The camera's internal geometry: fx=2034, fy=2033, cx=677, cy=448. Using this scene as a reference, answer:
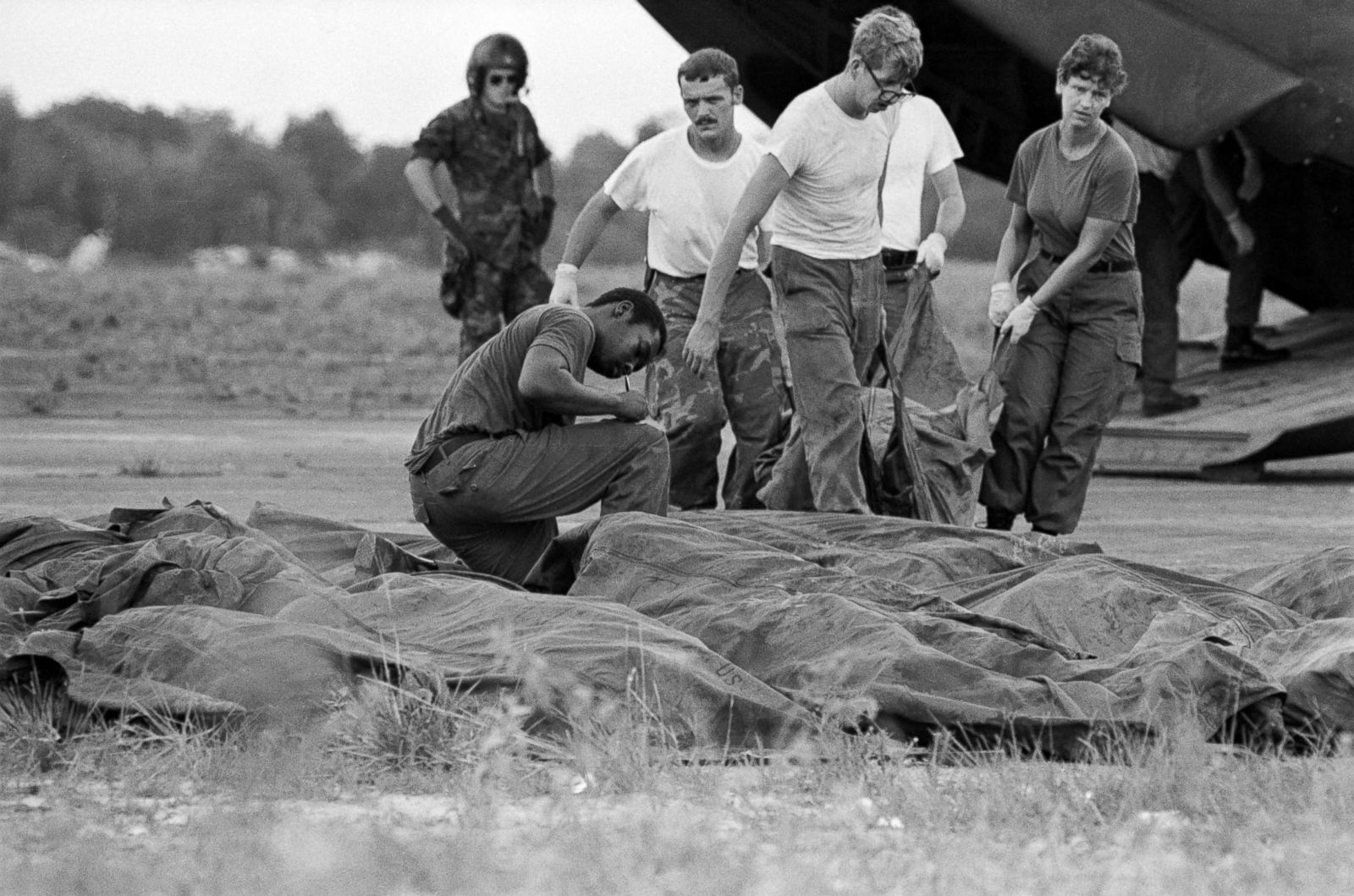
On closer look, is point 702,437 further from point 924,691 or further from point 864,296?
point 924,691

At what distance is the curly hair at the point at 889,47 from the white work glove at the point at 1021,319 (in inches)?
43.1

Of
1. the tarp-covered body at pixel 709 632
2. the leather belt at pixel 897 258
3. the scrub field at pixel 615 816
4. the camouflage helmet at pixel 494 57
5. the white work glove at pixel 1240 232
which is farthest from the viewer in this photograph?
the white work glove at pixel 1240 232

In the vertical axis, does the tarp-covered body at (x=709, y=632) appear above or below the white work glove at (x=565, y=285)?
below

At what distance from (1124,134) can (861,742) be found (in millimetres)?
7986

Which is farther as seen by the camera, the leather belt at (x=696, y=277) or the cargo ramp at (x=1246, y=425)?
the cargo ramp at (x=1246, y=425)

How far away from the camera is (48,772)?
408 centimetres

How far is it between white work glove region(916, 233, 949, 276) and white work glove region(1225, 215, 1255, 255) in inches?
173

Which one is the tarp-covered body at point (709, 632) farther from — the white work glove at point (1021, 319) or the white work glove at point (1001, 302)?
the white work glove at point (1001, 302)

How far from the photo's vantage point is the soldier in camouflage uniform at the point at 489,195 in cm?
1015

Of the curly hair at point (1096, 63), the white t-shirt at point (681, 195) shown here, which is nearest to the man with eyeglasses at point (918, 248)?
the white t-shirt at point (681, 195)

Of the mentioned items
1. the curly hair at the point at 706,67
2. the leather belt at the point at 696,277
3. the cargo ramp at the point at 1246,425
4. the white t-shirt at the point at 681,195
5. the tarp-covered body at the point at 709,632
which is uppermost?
the curly hair at the point at 706,67

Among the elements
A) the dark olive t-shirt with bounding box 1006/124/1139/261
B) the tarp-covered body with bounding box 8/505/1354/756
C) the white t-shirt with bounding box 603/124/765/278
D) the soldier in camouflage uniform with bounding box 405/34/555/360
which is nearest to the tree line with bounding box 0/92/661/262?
the soldier in camouflage uniform with bounding box 405/34/555/360

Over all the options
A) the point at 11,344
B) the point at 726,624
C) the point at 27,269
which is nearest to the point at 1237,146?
the point at 726,624

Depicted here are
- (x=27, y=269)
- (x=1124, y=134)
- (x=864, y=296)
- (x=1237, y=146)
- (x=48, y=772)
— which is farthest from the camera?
(x=27, y=269)
